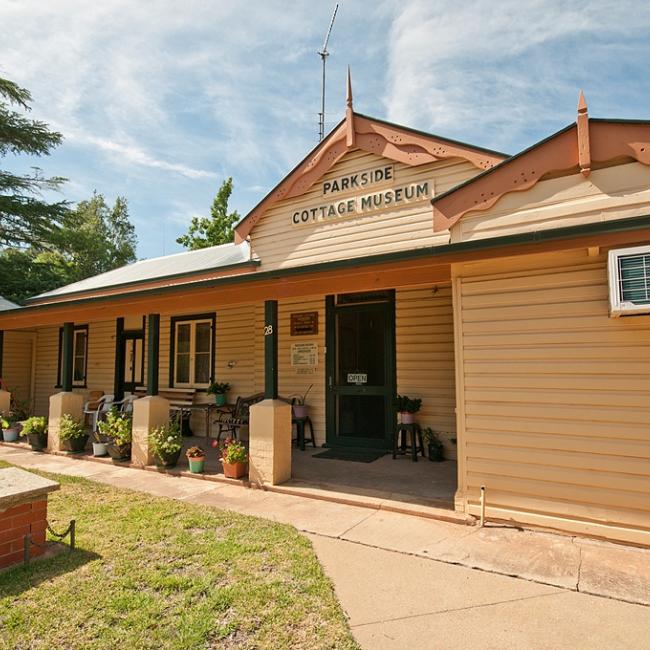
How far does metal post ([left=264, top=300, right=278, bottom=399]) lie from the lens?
18.1ft

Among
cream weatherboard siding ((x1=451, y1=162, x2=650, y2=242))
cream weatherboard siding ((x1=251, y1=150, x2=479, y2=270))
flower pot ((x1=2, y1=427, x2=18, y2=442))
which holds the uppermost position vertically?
cream weatherboard siding ((x1=251, y1=150, x2=479, y2=270))

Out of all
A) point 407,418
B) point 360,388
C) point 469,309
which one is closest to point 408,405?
point 407,418

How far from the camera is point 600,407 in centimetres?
353

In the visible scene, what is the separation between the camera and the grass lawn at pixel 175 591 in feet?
7.63

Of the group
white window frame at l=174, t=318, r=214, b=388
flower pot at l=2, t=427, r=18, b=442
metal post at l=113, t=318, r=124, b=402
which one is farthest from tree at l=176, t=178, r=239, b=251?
flower pot at l=2, t=427, r=18, b=442

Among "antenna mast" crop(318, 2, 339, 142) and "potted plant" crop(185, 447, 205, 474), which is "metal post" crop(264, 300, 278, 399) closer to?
"potted plant" crop(185, 447, 205, 474)

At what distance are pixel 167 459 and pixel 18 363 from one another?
9.23 metres

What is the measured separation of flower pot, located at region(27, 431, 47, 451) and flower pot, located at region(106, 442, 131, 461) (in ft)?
6.33

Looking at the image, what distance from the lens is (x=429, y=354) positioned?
676 cm

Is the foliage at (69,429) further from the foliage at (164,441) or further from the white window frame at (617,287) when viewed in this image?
the white window frame at (617,287)

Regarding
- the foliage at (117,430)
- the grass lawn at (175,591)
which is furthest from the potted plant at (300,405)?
the grass lawn at (175,591)

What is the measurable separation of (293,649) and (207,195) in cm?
2430

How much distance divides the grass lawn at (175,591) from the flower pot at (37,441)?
4391 millimetres

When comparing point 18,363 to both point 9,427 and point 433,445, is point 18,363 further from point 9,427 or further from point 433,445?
point 433,445
